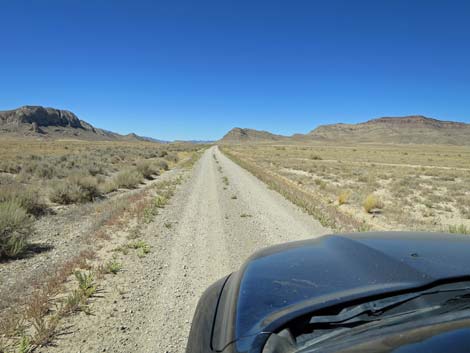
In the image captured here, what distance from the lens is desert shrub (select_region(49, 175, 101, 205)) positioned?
10.1m

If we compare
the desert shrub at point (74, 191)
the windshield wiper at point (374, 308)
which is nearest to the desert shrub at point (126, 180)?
the desert shrub at point (74, 191)

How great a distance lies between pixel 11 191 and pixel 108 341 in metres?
8.12

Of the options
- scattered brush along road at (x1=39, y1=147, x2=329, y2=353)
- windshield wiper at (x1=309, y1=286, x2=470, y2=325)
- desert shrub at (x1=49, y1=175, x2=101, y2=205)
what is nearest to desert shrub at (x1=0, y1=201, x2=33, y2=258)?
scattered brush along road at (x1=39, y1=147, x2=329, y2=353)

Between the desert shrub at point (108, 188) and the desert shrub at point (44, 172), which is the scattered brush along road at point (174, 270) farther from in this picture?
the desert shrub at point (44, 172)

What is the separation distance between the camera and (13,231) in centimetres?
587

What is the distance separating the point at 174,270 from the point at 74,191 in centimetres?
749

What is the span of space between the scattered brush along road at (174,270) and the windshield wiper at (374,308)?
2205mm

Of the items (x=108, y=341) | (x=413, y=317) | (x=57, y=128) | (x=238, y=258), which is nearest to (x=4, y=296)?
(x=108, y=341)

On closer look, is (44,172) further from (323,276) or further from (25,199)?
(323,276)

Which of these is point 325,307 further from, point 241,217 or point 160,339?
point 241,217

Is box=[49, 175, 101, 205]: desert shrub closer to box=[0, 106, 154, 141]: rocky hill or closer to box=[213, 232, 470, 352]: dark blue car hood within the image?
box=[213, 232, 470, 352]: dark blue car hood

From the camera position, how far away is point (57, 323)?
329cm

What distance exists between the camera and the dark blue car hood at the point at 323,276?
4.89 feet

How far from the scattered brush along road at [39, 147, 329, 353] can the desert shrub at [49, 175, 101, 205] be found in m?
3.50
